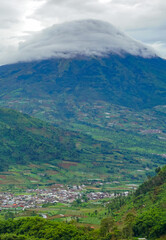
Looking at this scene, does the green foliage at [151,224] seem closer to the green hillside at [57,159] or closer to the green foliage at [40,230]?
the green foliage at [40,230]

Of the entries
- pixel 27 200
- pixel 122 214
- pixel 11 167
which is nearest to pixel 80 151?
pixel 11 167

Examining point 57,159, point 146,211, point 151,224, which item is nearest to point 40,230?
point 151,224

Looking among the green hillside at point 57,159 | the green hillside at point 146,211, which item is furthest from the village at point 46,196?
the green hillside at point 146,211

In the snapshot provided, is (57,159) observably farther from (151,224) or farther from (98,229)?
(151,224)

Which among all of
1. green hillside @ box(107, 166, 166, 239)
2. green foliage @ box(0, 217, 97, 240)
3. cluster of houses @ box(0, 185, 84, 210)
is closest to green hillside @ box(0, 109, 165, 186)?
cluster of houses @ box(0, 185, 84, 210)

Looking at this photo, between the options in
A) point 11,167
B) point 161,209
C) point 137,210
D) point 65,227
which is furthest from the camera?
point 11,167

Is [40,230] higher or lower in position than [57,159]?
higher

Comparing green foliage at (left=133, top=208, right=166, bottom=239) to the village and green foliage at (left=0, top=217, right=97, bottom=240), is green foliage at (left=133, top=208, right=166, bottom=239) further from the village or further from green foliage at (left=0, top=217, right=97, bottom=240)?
the village

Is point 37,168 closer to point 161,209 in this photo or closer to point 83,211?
point 83,211
